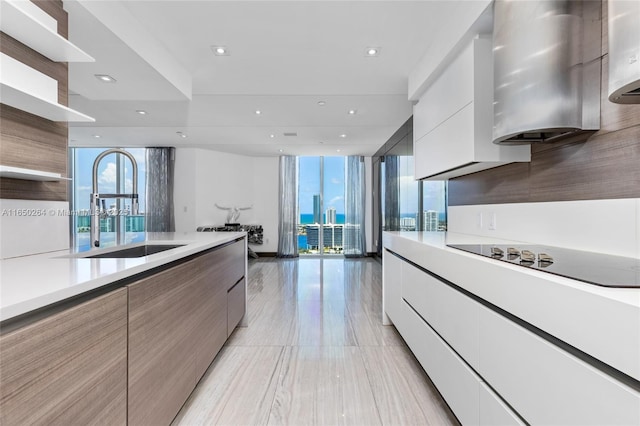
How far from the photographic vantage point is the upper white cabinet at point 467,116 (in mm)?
1861

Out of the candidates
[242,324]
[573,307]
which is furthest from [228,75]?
[573,307]

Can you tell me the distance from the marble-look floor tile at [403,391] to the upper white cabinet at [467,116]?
4.68 feet

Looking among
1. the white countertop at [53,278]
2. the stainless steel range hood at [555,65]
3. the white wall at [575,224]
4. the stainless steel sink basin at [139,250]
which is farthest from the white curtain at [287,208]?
the stainless steel range hood at [555,65]

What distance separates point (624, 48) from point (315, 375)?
2.15m

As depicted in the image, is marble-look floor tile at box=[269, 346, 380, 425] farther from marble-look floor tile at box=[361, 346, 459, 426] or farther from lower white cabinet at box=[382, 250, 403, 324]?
lower white cabinet at box=[382, 250, 403, 324]

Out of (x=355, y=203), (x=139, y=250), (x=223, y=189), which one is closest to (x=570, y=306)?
(x=139, y=250)

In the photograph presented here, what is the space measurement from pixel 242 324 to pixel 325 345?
897mm

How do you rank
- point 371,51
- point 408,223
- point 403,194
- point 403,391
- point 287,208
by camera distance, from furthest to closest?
1. point 287,208
2. point 403,194
3. point 408,223
4. point 371,51
5. point 403,391

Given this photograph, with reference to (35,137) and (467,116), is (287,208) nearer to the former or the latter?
(467,116)

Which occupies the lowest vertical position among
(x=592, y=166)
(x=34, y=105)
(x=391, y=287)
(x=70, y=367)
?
(x=391, y=287)

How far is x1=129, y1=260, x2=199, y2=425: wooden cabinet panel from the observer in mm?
1125

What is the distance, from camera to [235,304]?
262 cm

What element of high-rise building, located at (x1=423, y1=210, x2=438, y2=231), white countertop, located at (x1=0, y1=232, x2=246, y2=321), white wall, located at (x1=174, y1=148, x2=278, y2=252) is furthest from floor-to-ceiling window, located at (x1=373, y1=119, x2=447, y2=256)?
white countertop, located at (x1=0, y1=232, x2=246, y2=321)

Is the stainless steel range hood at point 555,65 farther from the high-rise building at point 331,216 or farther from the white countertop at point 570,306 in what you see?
the high-rise building at point 331,216
